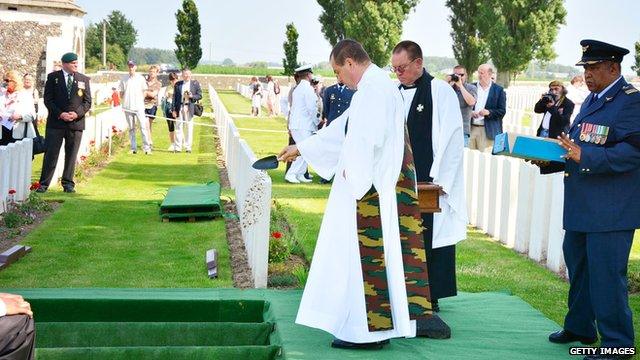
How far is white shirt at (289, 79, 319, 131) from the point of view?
18.1 m

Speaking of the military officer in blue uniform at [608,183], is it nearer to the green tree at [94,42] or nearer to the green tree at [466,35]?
the green tree at [466,35]

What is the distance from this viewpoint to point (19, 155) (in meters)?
14.2

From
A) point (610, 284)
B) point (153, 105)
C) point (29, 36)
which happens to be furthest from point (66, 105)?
point (29, 36)

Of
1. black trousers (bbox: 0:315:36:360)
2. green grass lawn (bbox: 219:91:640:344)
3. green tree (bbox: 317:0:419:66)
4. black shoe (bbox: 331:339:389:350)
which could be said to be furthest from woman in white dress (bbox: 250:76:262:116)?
black trousers (bbox: 0:315:36:360)

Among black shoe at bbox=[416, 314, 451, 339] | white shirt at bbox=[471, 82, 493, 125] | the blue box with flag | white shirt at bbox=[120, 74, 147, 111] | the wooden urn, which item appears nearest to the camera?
the blue box with flag

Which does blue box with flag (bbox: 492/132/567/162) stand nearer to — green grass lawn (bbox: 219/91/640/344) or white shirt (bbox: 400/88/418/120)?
white shirt (bbox: 400/88/418/120)

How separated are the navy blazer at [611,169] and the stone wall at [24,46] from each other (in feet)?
153

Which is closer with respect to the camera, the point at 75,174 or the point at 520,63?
the point at 75,174

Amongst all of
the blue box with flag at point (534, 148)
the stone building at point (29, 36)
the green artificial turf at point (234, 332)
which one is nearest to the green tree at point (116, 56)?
the stone building at point (29, 36)

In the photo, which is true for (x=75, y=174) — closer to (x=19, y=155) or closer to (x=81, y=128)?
(x=81, y=128)

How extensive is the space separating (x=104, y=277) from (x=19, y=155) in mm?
4657

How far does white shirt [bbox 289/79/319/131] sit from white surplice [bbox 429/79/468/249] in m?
10.1

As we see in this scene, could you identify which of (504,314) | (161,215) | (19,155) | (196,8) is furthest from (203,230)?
(196,8)

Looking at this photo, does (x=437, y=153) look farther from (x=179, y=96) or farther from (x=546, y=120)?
(x=179, y=96)
